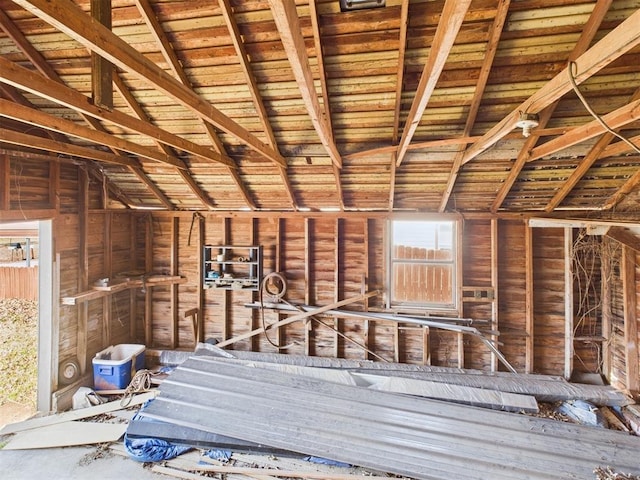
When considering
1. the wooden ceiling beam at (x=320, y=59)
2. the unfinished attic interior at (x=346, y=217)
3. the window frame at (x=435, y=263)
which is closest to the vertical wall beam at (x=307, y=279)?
the unfinished attic interior at (x=346, y=217)

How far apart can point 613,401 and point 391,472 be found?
128 inches

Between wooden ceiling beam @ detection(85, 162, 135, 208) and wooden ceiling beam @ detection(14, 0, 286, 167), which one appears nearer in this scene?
wooden ceiling beam @ detection(14, 0, 286, 167)

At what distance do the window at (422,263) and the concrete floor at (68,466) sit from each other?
3.90 meters

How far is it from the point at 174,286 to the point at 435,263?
453 cm

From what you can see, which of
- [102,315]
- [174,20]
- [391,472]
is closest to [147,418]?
[102,315]

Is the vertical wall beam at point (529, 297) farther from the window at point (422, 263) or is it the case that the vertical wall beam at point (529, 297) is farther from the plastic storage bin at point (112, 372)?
the plastic storage bin at point (112, 372)

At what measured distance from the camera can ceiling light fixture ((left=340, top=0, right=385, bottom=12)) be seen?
2.47 meters

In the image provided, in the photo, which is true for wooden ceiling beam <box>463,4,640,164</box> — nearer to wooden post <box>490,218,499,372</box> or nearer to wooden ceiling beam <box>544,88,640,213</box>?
wooden ceiling beam <box>544,88,640,213</box>

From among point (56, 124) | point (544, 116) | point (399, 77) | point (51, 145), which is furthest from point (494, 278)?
point (51, 145)

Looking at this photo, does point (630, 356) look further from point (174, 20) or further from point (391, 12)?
point (174, 20)

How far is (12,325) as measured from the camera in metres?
6.08

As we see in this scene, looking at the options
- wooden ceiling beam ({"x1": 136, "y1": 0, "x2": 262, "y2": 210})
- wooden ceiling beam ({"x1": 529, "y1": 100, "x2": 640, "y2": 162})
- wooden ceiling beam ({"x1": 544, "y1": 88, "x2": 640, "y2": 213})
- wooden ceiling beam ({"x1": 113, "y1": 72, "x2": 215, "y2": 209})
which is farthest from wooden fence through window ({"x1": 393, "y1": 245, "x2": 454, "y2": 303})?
wooden ceiling beam ({"x1": 113, "y1": 72, "x2": 215, "y2": 209})

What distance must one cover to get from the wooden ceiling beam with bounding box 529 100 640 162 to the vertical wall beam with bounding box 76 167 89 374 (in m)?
5.95

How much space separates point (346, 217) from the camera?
16.9ft
